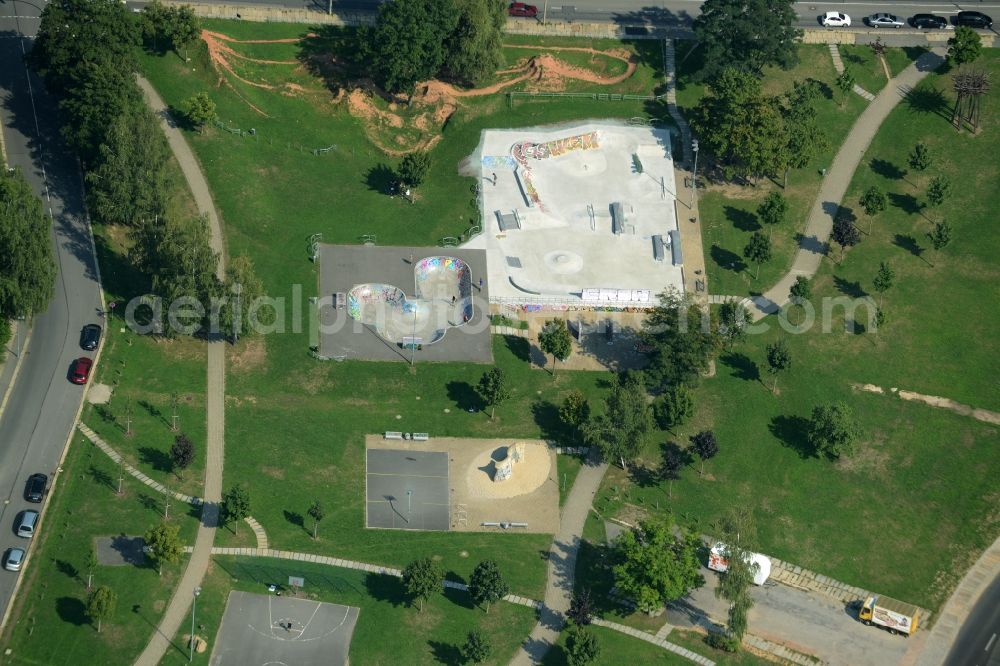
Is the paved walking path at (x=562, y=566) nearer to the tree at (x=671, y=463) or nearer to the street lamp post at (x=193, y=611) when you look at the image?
the tree at (x=671, y=463)

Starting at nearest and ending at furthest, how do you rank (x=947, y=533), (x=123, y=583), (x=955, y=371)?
(x=123, y=583)
(x=947, y=533)
(x=955, y=371)

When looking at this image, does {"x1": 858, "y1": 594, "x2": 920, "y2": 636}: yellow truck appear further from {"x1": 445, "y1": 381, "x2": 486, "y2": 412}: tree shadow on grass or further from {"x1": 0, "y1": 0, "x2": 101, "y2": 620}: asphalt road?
{"x1": 0, "y1": 0, "x2": 101, "y2": 620}: asphalt road

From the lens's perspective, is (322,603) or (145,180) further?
(145,180)

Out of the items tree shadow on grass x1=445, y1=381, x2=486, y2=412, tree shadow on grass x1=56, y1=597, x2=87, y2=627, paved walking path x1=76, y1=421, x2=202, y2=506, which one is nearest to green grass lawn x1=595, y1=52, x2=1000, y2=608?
tree shadow on grass x1=445, y1=381, x2=486, y2=412

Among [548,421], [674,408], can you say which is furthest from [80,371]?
[674,408]

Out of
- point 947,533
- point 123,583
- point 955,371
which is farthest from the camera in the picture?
point 955,371

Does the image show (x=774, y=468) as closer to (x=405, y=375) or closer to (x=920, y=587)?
(x=920, y=587)

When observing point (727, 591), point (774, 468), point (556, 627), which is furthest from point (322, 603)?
point (774, 468)
